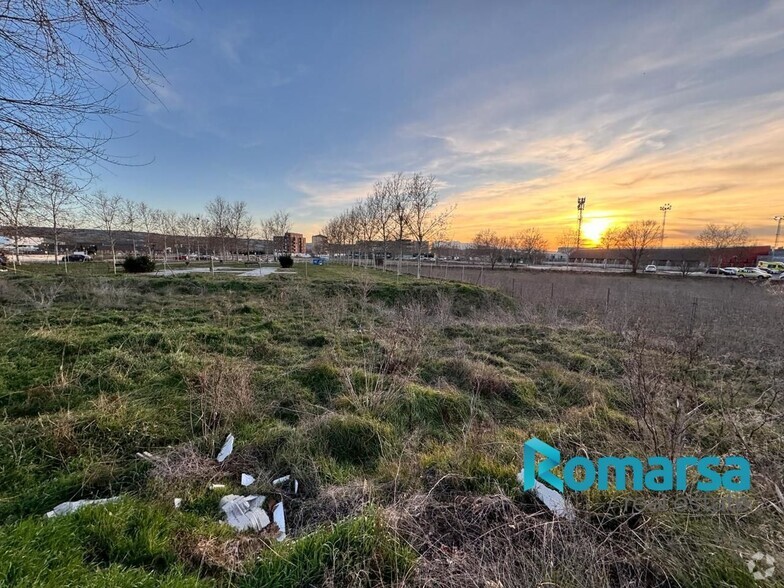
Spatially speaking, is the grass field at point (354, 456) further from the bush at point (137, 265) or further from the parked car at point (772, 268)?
the parked car at point (772, 268)

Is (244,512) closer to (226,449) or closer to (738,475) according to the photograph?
(226,449)

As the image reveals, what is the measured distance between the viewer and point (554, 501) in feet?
7.58

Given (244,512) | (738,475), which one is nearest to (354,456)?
(244,512)

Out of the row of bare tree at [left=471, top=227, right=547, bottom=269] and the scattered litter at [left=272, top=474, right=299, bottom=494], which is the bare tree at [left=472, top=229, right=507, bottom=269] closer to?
the row of bare tree at [left=471, top=227, right=547, bottom=269]

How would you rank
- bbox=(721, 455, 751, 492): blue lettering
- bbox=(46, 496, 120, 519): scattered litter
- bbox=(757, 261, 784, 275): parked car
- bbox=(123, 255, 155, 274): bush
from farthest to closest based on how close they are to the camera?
bbox=(757, 261, 784, 275): parked car → bbox=(123, 255, 155, 274): bush → bbox=(46, 496, 120, 519): scattered litter → bbox=(721, 455, 751, 492): blue lettering

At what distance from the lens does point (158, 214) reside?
31.9m

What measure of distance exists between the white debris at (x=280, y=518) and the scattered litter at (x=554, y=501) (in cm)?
184

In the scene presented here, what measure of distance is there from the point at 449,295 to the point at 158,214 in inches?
1243

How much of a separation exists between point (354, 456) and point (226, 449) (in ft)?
4.14

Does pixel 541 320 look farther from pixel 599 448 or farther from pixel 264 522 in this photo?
pixel 264 522

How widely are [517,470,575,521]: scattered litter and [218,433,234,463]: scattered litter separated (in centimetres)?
276

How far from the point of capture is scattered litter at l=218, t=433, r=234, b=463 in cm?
312

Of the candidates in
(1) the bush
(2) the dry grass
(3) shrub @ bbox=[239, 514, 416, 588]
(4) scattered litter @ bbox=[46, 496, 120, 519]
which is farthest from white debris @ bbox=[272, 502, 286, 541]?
(1) the bush

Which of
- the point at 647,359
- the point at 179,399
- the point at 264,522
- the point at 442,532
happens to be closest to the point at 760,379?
the point at 647,359
